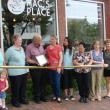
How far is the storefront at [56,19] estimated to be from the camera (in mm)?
12500

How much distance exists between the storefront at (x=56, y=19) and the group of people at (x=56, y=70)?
5.31 feet

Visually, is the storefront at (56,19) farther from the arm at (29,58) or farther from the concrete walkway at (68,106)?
the concrete walkway at (68,106)

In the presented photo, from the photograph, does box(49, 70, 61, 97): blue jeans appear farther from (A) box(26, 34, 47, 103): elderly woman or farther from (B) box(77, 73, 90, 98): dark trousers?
(B) box(77, 73, 90, 98): dark trousers

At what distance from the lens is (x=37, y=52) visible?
10914mm

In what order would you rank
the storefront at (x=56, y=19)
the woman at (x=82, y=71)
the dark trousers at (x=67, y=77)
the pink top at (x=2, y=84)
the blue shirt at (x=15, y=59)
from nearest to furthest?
the pink top at (x=2, y=84), the blue shirt at (x=15, y=59), the woman at (x=82, y=71), the dark trousers at (x=67, y=77), the storefront at (x=56, y=19)

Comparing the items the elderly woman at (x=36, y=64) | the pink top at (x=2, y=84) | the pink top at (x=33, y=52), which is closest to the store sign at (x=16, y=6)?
the elderly woman at (x=36, y=64)

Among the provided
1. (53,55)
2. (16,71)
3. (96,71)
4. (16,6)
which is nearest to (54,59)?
(53,55)

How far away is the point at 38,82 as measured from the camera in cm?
1104

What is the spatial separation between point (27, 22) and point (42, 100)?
2828 millimetres

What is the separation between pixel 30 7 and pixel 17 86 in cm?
340

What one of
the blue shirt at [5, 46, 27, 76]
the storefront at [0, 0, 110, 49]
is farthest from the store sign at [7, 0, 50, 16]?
the blue shirt at [5, 46, 27, 76]

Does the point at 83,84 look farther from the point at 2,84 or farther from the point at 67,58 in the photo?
the point at 2,84

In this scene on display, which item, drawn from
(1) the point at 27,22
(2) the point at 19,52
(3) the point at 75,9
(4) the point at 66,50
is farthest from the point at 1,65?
(3) the point at 75,9

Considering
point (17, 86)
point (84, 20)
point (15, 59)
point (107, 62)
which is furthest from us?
point (84, 20)
